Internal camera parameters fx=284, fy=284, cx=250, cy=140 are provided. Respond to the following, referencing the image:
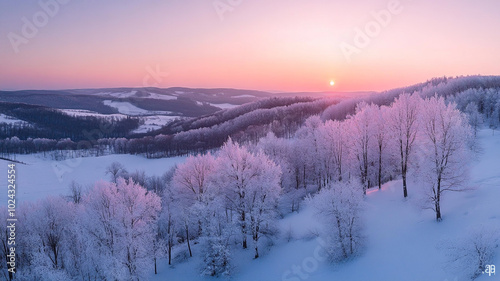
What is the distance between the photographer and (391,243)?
26250 mm

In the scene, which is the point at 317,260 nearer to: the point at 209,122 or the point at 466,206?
the point at 466,206

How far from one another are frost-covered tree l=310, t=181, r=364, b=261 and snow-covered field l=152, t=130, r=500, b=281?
1.17 meters

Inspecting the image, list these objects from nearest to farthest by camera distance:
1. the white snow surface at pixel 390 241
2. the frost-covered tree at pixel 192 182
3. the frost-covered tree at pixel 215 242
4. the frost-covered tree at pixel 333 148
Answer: the white snow surface at pixel 390 241
the frost-covered tree at pixel 215 242
the frost-covered tree at pixel 192 182
the frost-covered tree at pixel 333 148

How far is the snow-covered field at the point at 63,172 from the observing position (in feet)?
236

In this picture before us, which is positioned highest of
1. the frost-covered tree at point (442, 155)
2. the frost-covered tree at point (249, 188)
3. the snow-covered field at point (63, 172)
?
the frost-covered tree at point (442, 155)

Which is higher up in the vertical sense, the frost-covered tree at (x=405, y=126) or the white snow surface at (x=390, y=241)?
the frost-covered tree at (x=405, y=126)

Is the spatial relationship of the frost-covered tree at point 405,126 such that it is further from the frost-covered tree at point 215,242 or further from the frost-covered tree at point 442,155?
the frost-covered tree at point 215,242

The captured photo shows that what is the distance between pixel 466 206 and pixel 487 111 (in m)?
94.8

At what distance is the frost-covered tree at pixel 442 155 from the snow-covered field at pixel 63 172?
69.0 metres

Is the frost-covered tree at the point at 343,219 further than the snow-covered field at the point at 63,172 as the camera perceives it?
No

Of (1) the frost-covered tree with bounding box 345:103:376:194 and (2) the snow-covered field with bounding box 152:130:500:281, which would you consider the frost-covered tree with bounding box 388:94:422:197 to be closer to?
(2) the snow-covered field with bounding box 152:130:500:281

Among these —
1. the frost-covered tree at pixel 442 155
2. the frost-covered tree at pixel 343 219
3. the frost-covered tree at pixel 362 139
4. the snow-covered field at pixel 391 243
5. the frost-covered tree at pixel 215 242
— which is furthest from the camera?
the frost-covered tree at pixel 362 139

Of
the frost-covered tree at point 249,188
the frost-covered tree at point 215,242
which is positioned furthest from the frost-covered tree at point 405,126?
the frost-covered tree at point 215,242

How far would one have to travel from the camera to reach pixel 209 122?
187 metres
